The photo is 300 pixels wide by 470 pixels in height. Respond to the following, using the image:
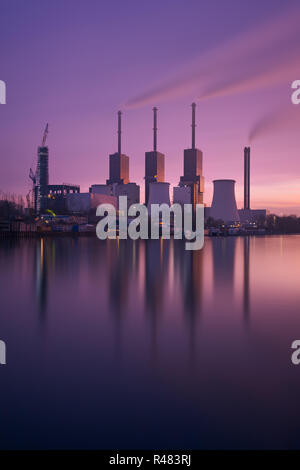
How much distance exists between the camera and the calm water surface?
9.94 feet

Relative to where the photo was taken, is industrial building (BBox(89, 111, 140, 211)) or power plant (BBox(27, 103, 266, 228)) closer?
power plant (BBox(27, 103, 266, 228))

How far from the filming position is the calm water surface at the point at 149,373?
303 cm

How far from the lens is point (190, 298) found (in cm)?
916

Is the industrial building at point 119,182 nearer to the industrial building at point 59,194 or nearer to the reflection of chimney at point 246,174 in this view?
the industrial building at point 59,194

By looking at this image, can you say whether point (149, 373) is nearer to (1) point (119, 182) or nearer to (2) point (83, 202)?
(2) point (83, 202)

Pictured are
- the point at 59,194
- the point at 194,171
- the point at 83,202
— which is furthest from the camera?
the point at 194,171

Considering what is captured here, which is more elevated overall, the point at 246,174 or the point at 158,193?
the point at 246,174

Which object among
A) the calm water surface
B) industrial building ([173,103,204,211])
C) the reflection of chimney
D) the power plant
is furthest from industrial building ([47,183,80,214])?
the calm water surface

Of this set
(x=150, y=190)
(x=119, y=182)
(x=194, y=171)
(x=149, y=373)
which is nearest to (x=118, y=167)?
(x=119, y=182)

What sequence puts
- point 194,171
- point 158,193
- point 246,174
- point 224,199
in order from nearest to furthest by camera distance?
point 224,199
point 158,193
point 246,174
point 194,171

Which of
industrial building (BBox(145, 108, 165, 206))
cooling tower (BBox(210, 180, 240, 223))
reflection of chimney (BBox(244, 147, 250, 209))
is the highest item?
industrial building (BBox(145, 108, 165, 206))

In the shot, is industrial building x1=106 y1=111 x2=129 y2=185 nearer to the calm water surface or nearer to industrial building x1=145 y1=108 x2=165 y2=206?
industrial building x1=145 y1=108 x2=165 y2=206

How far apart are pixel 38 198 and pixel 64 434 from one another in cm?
14396

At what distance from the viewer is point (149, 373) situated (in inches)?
166
